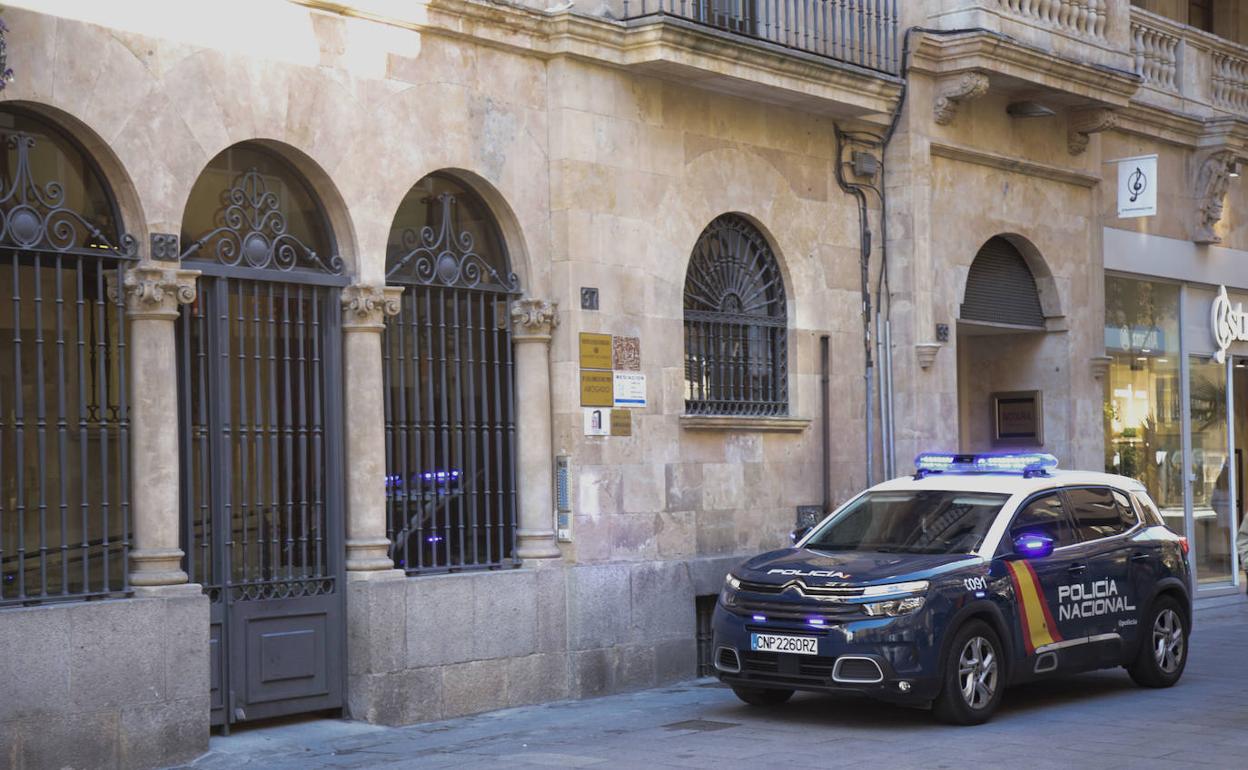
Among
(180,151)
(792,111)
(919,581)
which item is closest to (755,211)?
(792,111)

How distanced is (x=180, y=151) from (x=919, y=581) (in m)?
5.49

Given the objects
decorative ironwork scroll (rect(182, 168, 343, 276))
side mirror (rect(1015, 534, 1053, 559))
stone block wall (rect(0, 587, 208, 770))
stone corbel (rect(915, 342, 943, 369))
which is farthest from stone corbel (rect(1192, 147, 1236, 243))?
stone block wall (rect(0, 587, 208, 770))

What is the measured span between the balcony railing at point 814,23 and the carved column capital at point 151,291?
4818 millimetres

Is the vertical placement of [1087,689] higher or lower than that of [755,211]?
lower

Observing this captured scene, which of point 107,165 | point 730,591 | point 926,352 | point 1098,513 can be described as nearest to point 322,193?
point 107,165

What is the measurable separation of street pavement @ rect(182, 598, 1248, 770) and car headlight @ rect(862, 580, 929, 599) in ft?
2.97

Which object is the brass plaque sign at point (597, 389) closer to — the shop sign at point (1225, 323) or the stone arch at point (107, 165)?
the stone arch at point (107, 165)

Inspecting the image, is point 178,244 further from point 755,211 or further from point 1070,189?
point 1070,189

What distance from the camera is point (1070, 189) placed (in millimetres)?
18984

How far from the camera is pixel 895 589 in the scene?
1127 cm

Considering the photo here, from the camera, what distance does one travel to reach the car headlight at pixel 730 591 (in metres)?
11.9

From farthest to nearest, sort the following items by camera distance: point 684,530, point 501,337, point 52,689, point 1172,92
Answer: point 1172,92, point 684,530, point 501,337, point 52,689

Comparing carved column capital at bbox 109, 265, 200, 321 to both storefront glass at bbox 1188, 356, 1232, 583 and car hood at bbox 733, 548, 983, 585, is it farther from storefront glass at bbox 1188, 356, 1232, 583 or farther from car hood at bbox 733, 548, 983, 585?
storefront glass at bbox 1188, 356, 1232, 583

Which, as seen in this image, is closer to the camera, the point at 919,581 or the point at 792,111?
the point at 919,581
